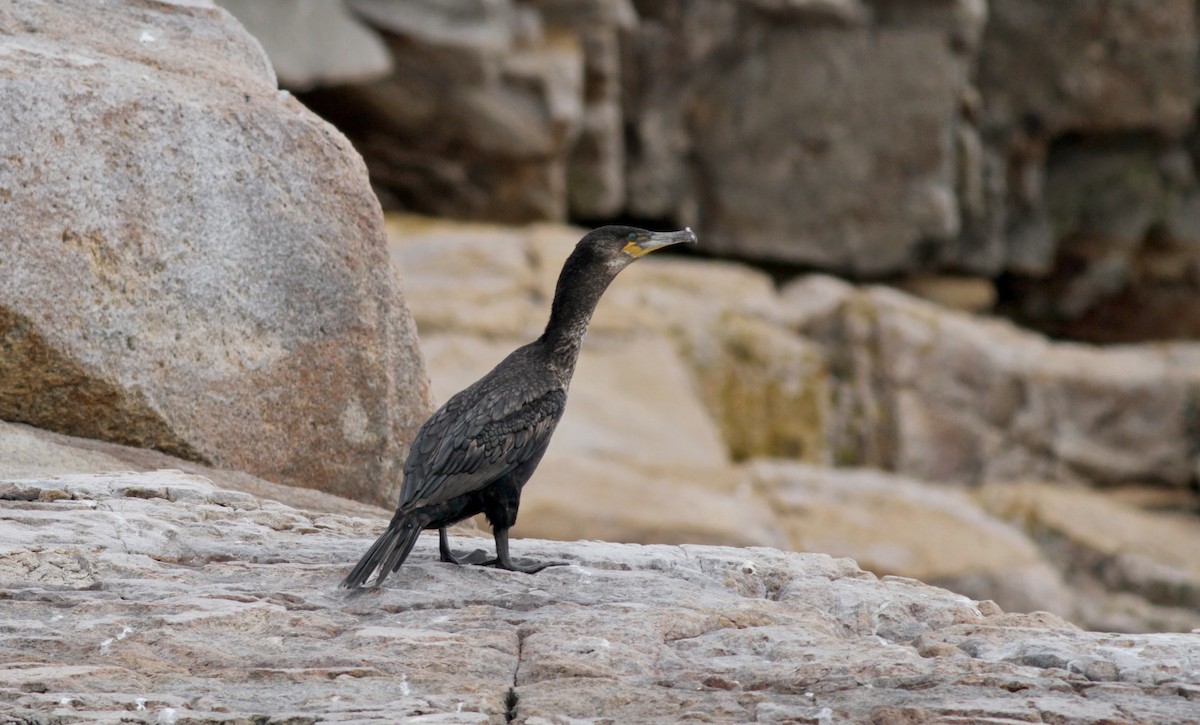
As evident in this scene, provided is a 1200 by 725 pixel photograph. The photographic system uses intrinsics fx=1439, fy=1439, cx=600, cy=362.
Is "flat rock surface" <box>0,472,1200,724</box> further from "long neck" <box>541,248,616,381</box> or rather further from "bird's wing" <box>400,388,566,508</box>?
"long neck" <box>541,248,616,381</box>

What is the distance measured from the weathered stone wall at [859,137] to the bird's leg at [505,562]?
507 inches

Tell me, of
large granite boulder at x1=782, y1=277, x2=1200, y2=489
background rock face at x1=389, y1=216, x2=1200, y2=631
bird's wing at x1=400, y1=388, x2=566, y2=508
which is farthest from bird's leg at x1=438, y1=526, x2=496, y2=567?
large granite boulder at x1=782, y1=277, x2=1200, y2=489

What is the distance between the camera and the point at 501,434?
211 inches

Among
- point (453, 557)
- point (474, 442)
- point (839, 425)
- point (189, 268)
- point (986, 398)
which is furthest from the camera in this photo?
point (986, 398)

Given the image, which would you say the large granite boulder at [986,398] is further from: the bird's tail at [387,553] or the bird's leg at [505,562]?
the bird's tail at [387,553]

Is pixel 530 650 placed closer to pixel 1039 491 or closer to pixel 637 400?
pixel 637 400

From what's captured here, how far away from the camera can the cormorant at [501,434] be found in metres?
5.04

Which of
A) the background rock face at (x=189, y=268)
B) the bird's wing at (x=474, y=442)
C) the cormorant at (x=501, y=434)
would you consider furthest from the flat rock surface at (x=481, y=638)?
the background rock face at (x=189, y=268)

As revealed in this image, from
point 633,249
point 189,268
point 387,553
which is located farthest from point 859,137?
point 387,553

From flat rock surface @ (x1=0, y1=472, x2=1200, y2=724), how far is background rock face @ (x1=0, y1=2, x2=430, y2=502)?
0.72m

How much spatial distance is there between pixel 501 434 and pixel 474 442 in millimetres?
125

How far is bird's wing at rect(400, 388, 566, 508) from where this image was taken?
5129 mm

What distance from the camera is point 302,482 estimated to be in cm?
659

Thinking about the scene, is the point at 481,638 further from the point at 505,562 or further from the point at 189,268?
the point at 189,268
